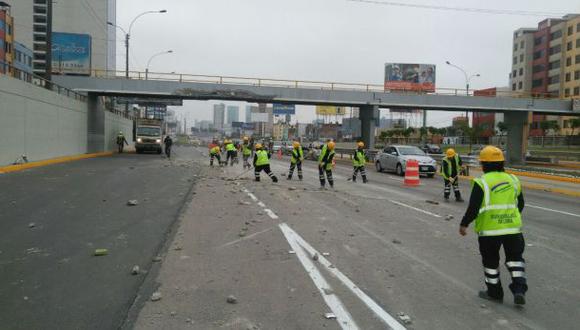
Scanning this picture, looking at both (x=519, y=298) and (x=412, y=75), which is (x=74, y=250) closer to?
(x=519, y=298)

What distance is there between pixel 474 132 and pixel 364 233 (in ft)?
246

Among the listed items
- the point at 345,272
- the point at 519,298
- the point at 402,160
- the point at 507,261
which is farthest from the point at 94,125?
the point at 519,298

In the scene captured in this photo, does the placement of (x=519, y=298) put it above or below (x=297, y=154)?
below

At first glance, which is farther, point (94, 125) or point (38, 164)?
point (94, 125)

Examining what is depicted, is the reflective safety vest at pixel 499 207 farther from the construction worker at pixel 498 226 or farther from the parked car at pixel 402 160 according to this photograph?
the parked car at pixel 402 160

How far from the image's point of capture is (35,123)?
24.4 metres

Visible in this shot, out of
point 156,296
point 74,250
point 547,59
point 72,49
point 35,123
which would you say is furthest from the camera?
point 547,59

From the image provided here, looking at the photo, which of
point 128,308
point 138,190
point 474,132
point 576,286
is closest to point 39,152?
point 138,190

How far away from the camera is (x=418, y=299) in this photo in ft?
16.5

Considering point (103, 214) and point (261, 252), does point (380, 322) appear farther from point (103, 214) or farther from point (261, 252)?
point (103, 214)

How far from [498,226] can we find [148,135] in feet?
132

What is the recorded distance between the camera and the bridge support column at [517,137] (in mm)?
43844

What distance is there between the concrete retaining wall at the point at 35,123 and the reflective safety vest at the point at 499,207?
20.5 metres

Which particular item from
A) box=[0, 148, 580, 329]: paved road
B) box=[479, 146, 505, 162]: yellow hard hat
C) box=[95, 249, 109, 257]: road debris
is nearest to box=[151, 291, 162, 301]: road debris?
box=[0, 148, 580, 329]: paved road
